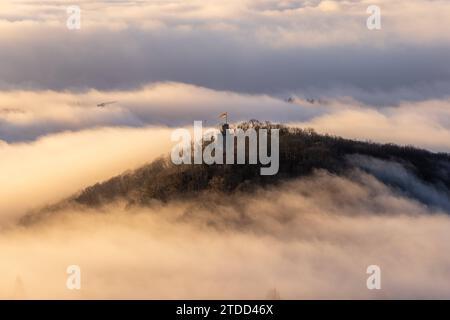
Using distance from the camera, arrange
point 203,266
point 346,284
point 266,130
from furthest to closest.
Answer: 1. point 266,130
2. point 203,266
3. point 346,284

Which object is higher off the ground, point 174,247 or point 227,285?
point 174,247

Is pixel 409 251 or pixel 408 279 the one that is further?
pixel 409 251

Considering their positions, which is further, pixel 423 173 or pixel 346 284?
pixel 423 173

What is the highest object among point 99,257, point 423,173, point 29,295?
point 423,173

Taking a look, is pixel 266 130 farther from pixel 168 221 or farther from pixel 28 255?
pixel 28 255

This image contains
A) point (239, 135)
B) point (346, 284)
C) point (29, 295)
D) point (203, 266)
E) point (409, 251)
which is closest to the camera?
point (29, 295)

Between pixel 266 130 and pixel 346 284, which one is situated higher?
pixel 266 130

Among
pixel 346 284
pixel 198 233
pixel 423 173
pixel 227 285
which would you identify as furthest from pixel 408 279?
pixel 423 173

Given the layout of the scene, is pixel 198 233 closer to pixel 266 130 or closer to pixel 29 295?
pixel 266 130

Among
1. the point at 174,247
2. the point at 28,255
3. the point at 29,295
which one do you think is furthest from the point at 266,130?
the point at 29,295
